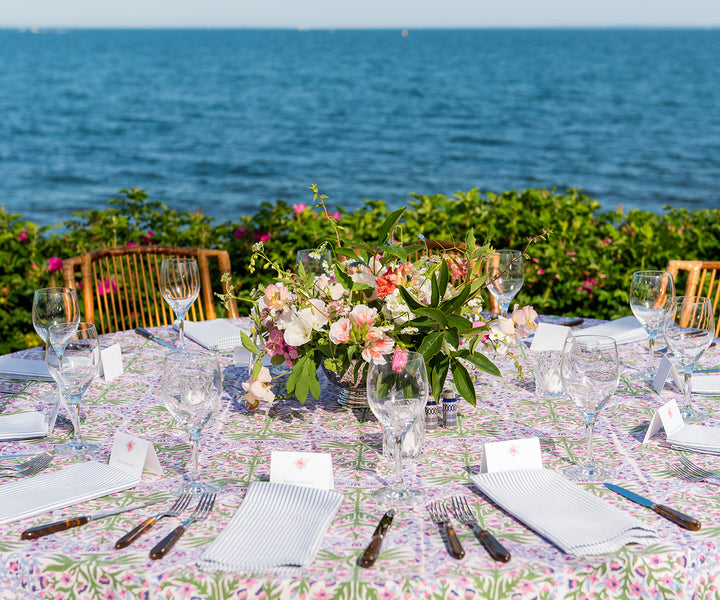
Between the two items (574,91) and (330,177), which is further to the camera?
(574,91)

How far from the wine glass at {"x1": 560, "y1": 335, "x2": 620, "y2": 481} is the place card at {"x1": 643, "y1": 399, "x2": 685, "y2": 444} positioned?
209 millimetres

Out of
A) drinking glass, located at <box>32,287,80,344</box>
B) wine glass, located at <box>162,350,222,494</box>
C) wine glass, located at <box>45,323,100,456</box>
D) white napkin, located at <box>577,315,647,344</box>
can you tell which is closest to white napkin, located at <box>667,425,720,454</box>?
white napkin, located at <box>577,315,647,344</box>

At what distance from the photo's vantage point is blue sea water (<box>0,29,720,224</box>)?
15734mm

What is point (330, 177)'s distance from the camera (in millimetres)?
16859

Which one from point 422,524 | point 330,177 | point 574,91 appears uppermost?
point 574,91

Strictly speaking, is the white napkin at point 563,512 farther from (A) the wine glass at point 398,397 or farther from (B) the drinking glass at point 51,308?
(B) the drinking glass at point 51,308

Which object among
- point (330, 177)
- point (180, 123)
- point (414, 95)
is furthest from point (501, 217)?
point (414, 95)

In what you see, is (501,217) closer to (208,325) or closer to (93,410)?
(208,325)

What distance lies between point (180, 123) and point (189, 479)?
24.4 metres

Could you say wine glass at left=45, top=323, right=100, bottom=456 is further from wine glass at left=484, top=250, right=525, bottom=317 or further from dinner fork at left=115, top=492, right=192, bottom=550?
wine glass at left=484, top=250, right=525, bottom=317

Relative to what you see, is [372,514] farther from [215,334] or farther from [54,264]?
[54,264]

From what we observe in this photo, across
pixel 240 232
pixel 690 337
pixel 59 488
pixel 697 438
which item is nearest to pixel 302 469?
pixel 59 488

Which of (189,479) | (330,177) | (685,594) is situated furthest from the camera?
(330,177)

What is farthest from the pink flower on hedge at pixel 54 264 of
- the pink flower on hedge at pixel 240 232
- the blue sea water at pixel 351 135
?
the blue sea water at pixel 351 135
